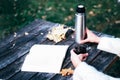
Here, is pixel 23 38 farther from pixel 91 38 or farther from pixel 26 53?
pixel 91 38

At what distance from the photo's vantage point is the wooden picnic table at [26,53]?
265 centimetres

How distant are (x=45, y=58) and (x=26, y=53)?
11.3 inches

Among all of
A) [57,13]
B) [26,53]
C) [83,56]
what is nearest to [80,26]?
[83,56]

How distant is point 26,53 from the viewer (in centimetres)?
301

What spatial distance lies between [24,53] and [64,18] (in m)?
3.08

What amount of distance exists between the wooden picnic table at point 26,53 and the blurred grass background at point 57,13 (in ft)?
6.94

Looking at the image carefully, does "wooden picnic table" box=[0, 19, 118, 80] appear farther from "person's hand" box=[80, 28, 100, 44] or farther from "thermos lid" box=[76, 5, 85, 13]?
"thermos lid" box=[76, 5, 85, 13]

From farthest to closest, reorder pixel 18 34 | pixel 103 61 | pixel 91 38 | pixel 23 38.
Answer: pixel 18 34 → pixel 23 38 → pixel 91 38 → pixel 103 61

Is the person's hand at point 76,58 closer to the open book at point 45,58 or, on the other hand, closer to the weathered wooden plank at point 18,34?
the open book at point 45,58

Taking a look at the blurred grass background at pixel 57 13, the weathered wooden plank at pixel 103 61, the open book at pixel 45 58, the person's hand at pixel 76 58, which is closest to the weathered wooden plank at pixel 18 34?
the open book at pixel 45 58

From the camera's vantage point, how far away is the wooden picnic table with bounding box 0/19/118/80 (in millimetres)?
2648

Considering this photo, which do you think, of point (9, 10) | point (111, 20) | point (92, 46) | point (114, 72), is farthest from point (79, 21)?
point (9, 10)

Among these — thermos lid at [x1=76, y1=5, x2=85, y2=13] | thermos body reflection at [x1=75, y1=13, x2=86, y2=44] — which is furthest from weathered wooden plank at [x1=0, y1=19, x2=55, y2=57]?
thermos lid at [x1=76, y1=5, x2=85, y2=13]

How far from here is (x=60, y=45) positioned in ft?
10.2
